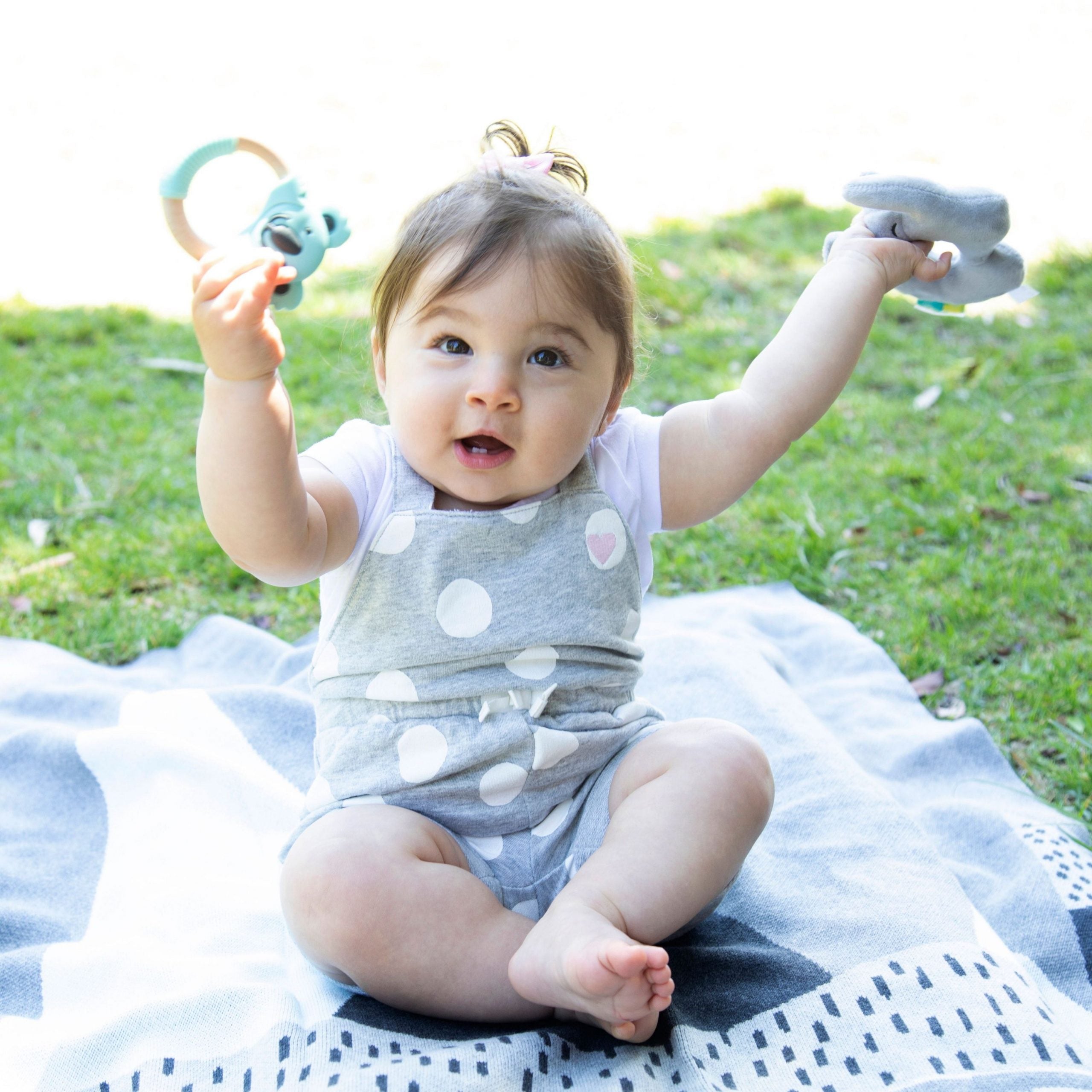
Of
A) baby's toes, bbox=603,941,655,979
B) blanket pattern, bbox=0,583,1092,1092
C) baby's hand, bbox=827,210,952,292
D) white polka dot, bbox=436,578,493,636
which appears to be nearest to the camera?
baby's toes, bbox=603,941,655,979

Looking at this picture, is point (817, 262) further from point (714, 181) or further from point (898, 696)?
point (898, 696)

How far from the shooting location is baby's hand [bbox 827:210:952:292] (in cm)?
183

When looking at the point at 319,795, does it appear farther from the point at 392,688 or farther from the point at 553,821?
the point at 553,821

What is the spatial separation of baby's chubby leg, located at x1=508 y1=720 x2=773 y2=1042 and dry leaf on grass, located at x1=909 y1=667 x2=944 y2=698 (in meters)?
0.96

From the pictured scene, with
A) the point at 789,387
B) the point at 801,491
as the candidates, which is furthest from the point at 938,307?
the point at 801,491

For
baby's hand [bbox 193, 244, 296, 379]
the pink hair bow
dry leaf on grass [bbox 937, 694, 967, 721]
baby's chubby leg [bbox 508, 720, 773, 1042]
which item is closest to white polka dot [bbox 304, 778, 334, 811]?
baby's chubby leg [bbox 508, 720, 773, 1042]

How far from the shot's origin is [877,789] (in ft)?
6.82

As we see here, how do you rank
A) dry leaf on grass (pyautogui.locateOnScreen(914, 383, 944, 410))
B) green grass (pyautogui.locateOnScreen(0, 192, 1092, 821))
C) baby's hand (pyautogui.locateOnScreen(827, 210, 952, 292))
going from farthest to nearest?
dry leaf on grass (pyautogui.locateOnScreen(914, 383, 944, 410)) → green grass (pyautogui.locateOnScreen(0, 192, 1092, 821)) → baby's hand (pyautogui.locateOnScreen(827, 210, 952, 292))

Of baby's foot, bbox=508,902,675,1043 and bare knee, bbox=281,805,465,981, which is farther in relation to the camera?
bare knee, bbox=281,805,465,981

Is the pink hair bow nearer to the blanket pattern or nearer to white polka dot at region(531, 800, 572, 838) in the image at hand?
white polka dot at region(531, 800, 572, 838)

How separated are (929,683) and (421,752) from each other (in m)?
1.33

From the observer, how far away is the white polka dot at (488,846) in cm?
172

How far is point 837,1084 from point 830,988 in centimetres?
16

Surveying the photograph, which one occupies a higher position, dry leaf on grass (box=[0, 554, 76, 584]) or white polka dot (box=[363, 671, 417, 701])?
white polka dot (box=[363, 671, 417, 701])
